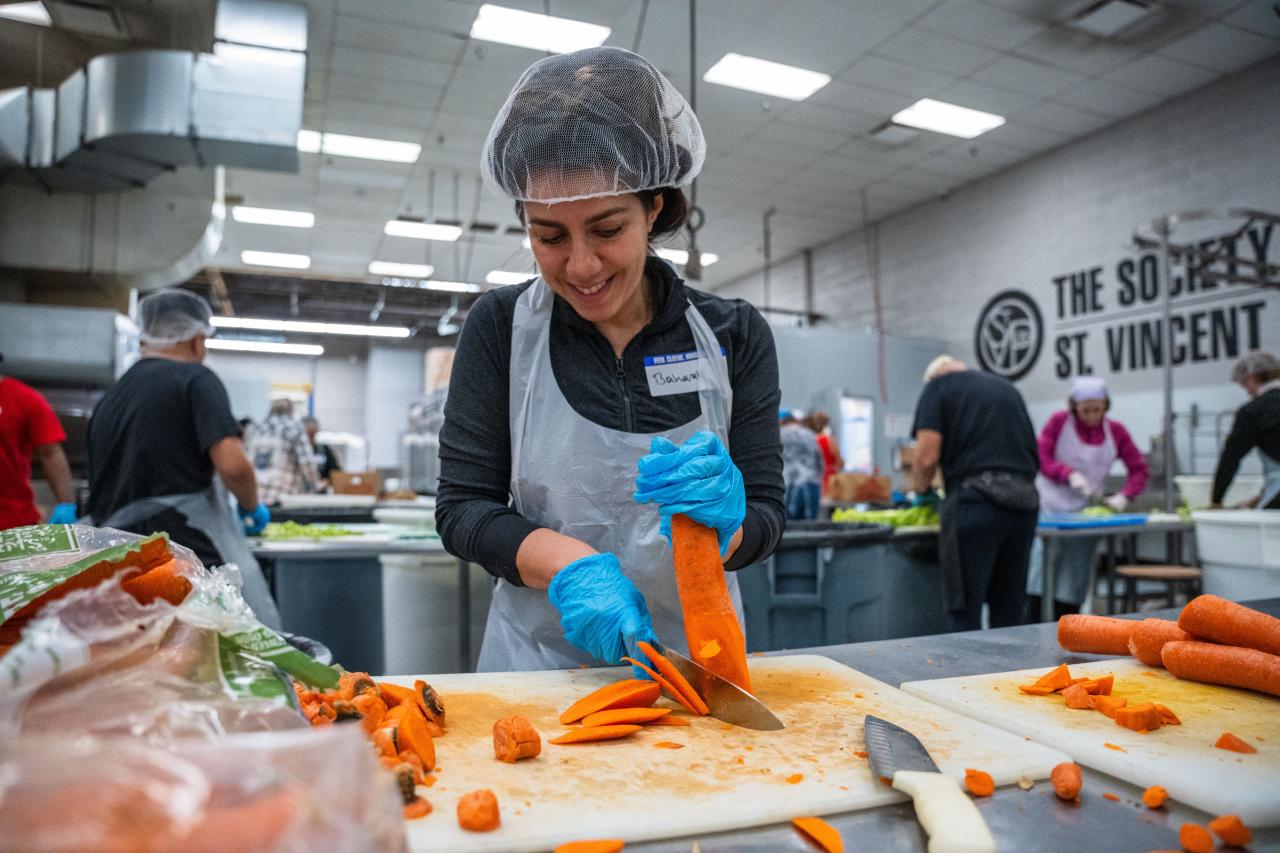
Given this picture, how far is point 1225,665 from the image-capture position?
1.26 meters

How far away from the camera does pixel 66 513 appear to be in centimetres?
367

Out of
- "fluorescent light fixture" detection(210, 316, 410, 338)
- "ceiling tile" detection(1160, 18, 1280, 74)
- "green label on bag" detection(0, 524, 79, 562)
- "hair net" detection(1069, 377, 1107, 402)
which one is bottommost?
"green label on bag" detection(0, 524, 79, 562)

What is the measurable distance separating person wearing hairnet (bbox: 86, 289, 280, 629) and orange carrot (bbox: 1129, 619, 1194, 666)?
244 centimetres

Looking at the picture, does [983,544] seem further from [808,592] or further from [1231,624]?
[1231,624]

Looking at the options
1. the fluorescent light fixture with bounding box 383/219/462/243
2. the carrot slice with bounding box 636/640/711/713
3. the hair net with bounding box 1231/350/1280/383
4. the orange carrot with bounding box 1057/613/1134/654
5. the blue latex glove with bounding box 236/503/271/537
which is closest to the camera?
the carrot slice with bounding box 636/640/711/713

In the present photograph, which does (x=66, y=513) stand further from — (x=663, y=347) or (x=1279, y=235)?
(x=1279, y=235)

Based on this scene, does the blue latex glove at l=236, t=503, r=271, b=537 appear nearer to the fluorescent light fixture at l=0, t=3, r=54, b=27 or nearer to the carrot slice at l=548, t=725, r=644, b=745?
the carrot slice at l=548, t=725, r=644, b=745

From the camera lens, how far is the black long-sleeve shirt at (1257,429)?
470 cm

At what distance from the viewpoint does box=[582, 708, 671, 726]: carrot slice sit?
108 cm

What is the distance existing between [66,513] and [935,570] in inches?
161

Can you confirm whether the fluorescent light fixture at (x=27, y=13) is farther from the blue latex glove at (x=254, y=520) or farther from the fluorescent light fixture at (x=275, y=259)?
the fluorescent light fixture at (x=275, y=259)

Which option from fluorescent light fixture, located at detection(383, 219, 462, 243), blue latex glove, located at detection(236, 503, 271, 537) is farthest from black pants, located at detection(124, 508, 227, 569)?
fluorescent light fixture, located at detection(383, 219, 462, 243)

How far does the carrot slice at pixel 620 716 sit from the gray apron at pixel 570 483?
42cm

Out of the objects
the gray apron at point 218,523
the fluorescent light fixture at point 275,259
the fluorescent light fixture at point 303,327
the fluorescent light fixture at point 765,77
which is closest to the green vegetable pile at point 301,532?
the gray apron at point 218,523
